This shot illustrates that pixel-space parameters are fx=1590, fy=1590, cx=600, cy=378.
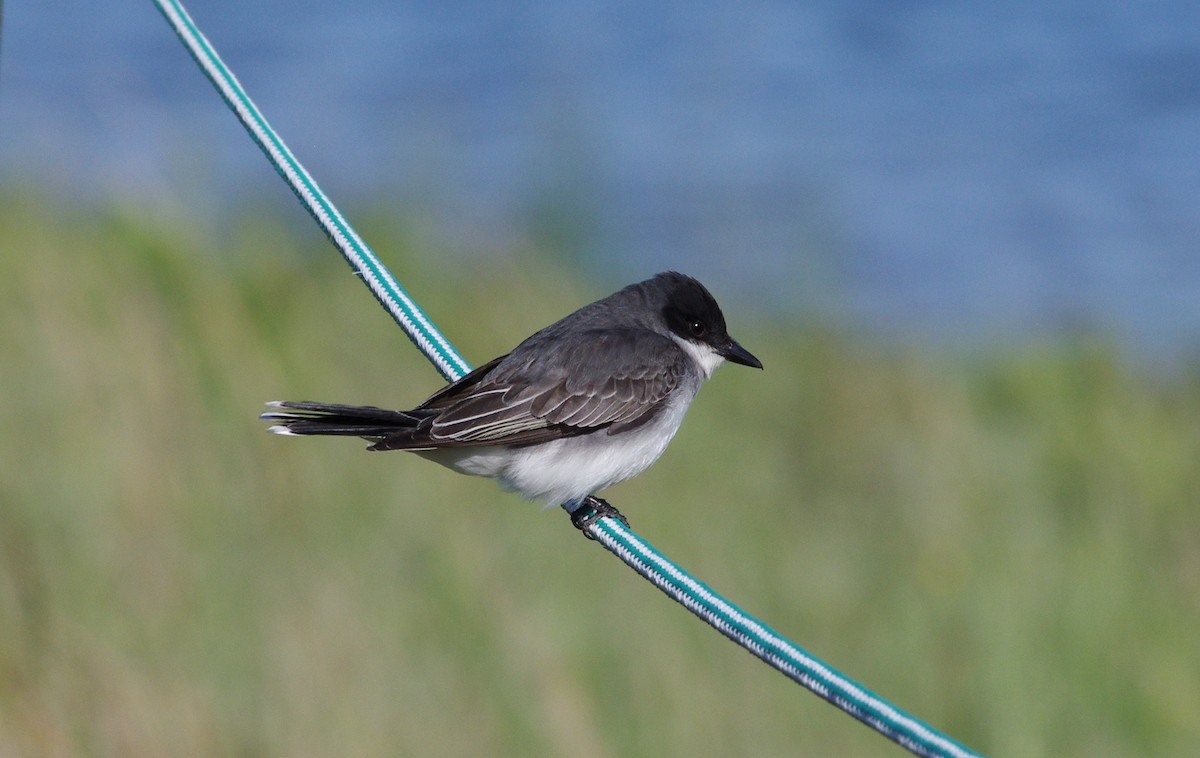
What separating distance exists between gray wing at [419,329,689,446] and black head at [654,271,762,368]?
325mm

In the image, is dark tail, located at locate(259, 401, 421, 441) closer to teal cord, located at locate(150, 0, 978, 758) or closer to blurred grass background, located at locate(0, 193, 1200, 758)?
teal cord, located at locate(150, 0, 978, 758)

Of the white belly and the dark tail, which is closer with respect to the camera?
the dark tail

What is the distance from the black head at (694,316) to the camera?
203 inches

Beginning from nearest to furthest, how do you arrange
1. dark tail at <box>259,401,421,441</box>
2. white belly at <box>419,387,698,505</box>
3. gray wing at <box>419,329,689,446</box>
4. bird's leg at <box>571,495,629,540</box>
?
dark tail at <box>259,401,421,441</box>, gray wing at <box>419,329,689,446</box>, white belly at <box>419,387,698,505</box>, bird's leg at <box>571,495,629,540</box>

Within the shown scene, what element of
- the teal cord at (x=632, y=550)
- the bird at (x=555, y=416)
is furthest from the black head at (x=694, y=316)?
the teal cord at (x=632, y=550)

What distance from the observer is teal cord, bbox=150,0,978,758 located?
2.26 meters

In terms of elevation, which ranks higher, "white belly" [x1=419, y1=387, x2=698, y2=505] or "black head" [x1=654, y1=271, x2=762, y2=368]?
"black head" [x1=654, y1=271, x2=762, y2=368]

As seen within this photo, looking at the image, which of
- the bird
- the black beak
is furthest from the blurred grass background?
the black beak

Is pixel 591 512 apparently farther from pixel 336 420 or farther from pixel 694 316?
pixel 336 420

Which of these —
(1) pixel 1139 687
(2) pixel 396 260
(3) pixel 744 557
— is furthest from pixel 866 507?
(2) pixel 396 260

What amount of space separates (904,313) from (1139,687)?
13.2 ft

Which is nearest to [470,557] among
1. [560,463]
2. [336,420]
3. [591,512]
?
[591,512]

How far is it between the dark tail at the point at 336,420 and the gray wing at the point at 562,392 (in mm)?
112

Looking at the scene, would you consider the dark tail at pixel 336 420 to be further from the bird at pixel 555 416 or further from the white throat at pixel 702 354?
the white throat at pixel 702 354
